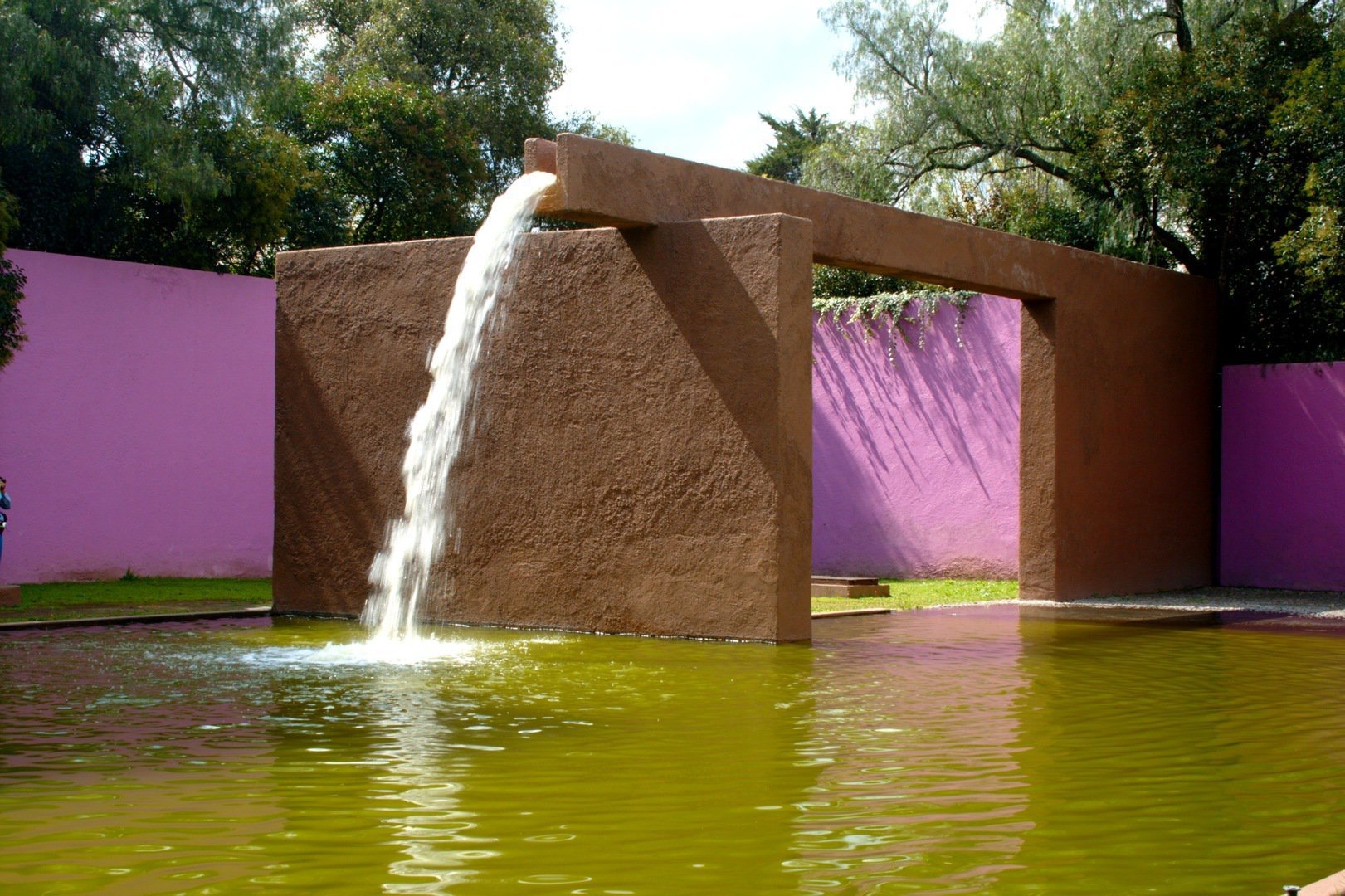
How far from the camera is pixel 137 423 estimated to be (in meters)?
14.3

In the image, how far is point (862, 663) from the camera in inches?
311

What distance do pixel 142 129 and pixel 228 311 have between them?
2126 millimetres

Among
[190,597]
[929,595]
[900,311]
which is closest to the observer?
[190,597]

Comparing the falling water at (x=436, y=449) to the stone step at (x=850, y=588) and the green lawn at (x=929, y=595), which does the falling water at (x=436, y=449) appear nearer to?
the green lawn at (x=929, y=595)

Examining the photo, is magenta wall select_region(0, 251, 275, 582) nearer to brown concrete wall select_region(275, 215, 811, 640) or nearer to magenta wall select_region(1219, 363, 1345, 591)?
brown concrete wall select_region(275, 215, 811, 640)

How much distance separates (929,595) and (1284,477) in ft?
12.1

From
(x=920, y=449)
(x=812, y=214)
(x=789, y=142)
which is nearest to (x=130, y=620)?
(x=812, y=214)

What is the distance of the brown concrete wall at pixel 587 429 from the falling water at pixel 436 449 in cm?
13

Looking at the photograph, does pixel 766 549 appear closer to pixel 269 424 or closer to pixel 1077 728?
pixel 1077 728

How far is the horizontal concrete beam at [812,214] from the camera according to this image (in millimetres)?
8766

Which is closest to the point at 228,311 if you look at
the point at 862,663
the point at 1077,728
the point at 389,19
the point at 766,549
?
the point at 766,549

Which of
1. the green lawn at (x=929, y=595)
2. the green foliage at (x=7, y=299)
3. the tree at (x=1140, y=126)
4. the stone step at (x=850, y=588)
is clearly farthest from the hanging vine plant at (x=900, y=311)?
the green foliage at (x=7, y=299)

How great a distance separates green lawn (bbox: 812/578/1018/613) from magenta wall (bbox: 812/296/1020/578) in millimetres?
297

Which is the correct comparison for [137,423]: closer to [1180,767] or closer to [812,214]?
[812,214]
